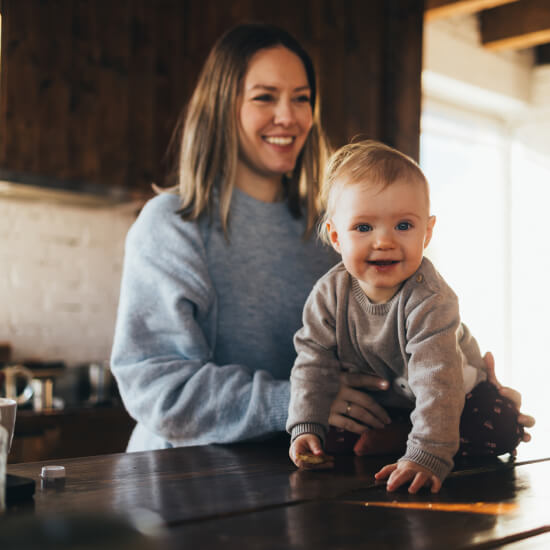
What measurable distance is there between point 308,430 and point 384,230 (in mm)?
294

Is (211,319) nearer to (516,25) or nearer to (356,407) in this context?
(356,407)

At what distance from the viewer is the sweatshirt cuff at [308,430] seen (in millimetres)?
976

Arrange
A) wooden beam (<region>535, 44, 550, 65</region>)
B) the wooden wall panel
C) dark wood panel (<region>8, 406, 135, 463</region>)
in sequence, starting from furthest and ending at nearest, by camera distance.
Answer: wooden beam (<region>535, 44, 550, 65</region>) → the wooden wall panel → dark wood panel (<region>8, 406, 135, 463</region>)

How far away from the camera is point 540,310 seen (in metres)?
5.02

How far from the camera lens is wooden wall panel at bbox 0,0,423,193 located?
8.57ft

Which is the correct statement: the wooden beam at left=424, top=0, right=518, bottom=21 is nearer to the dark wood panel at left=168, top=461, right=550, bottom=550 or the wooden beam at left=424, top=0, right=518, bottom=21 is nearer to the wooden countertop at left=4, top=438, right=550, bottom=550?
the wooden countertop at left=4, top=438, right=550, bottom=550

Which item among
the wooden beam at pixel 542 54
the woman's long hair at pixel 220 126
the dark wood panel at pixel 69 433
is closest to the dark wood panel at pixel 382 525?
the woman's long hair at pixel 220 126

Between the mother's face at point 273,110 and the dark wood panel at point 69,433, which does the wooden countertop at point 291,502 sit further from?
the dark wood panel at point 69,433

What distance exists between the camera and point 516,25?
442 cm

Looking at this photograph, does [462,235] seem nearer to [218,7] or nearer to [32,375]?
[218,7]

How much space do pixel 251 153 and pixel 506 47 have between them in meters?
3.71

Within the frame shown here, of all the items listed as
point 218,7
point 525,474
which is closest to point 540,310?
point 218,7

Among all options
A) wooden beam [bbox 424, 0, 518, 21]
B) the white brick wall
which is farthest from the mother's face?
wooden beam [bbox 424, 0, 518, 21]

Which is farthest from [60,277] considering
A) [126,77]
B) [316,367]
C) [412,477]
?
[412,477]
